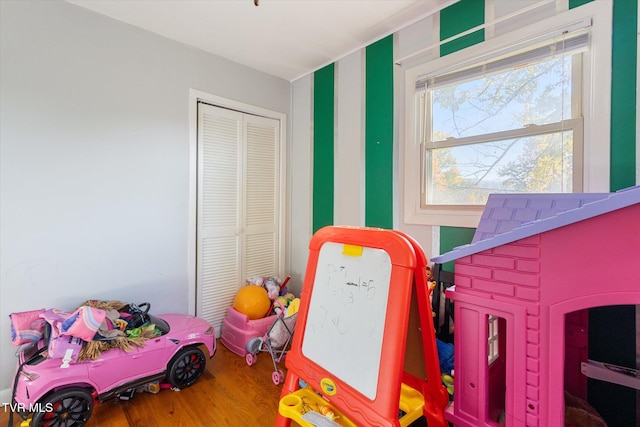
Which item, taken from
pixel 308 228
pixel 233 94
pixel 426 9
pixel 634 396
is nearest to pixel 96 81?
pixel 233 94

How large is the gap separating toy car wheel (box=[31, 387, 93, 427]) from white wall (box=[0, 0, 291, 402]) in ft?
1.97

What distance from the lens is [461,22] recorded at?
183cm

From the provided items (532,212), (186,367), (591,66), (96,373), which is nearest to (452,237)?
(532,212)

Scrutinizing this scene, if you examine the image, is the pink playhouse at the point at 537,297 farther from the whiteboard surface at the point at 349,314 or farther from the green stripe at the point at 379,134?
the green stripe at the point at 379,134

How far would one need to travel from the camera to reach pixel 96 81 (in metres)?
2.01

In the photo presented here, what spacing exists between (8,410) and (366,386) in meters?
2.15

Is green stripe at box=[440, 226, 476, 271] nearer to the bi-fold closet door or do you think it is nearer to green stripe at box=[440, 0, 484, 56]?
green stripe at box=[440, 0, 484, 56]

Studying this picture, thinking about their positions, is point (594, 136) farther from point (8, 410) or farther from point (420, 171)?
point (8, 410)

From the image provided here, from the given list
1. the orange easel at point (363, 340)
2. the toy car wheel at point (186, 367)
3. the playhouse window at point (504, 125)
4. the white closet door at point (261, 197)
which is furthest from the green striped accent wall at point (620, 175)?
the white closet door at point (261, 197)

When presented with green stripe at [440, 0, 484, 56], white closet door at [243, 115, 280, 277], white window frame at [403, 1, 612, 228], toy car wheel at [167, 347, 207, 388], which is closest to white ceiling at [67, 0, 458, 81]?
green stripe at [440, 0, 484, 56]

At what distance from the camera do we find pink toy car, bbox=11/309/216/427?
4.66 ft

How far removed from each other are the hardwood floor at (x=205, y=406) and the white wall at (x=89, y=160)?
0.67 meters

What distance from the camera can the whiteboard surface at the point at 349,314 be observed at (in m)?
1.08

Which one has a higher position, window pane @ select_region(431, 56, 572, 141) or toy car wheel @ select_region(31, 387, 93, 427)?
window pane @ select_region(431, 56, 572, 141)
